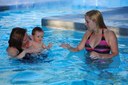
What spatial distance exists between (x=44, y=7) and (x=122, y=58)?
10692 millimetres

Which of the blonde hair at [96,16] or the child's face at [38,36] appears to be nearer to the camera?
the blonde hair at [96,16]

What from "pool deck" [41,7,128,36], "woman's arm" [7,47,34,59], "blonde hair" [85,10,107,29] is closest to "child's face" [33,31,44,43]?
"woman's arm" [7,47,34,59]

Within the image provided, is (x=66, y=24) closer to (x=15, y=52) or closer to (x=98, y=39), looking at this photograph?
(x=15, y=52)

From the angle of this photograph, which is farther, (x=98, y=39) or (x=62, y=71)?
(x=62, y=71)

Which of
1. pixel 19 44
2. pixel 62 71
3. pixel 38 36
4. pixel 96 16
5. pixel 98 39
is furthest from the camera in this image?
pixel 38 36

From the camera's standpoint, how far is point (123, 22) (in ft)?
29.2

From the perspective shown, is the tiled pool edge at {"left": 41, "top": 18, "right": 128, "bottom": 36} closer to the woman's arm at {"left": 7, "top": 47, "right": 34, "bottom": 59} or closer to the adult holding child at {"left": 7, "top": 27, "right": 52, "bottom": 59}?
the adult holding child at {"left": 7, "top": 27, "right": 52, "bottom": 59}

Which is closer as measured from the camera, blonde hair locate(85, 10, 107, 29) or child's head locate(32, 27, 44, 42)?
blonde hair locate(85, 10, 107, 29)

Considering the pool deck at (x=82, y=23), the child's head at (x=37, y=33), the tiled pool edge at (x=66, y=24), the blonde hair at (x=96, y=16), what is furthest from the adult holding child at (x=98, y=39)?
the tiled pool edge at (x=66, y=24)

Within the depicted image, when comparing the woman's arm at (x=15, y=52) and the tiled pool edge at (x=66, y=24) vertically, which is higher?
the woman's arm at (x=15, y=52)

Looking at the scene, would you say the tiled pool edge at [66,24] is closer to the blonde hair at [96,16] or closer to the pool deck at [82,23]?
the pool deck at [82,23]

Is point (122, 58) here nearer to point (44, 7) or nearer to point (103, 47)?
point (103, 47)

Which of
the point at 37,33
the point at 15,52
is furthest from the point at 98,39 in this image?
the point at 15,52

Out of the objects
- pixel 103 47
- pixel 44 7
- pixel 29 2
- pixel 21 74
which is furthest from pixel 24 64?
pixel 29 2
